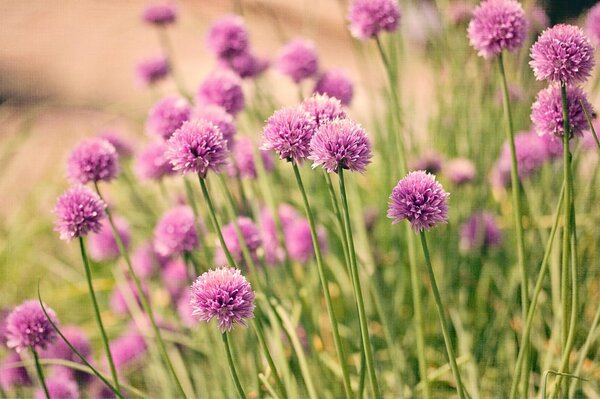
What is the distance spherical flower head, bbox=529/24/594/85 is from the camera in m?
0.81

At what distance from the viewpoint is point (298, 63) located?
1.31 meters

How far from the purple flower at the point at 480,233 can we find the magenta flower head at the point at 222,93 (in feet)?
1.96

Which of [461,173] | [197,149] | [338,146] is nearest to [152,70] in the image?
[461,173]

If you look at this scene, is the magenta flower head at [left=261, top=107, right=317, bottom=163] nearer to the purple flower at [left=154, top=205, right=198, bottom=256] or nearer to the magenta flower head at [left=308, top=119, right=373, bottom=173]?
the magenta flower head at [left=308, top=119, right=373, bottom=173]

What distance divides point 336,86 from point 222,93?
0.24 m

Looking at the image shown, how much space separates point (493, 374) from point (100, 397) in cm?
79

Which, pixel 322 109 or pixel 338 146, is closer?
pixel 338 146

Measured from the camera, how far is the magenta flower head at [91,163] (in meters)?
1.05

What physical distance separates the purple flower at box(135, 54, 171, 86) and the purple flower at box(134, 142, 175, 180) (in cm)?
39

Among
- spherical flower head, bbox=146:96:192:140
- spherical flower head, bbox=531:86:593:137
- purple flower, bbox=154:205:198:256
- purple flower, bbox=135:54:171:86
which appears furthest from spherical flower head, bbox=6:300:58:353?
purple flower, bbox=135:54:171:86

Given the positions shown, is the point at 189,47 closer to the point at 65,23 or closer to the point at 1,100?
the point at 65,23

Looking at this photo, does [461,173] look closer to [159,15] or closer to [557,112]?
[557,112]

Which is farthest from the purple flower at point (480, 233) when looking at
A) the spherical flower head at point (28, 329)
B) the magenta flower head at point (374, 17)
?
the spherical flower head at point (28, 329)

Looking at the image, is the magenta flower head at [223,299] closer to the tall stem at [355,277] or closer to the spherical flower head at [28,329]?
the tall stem at [355,277]
